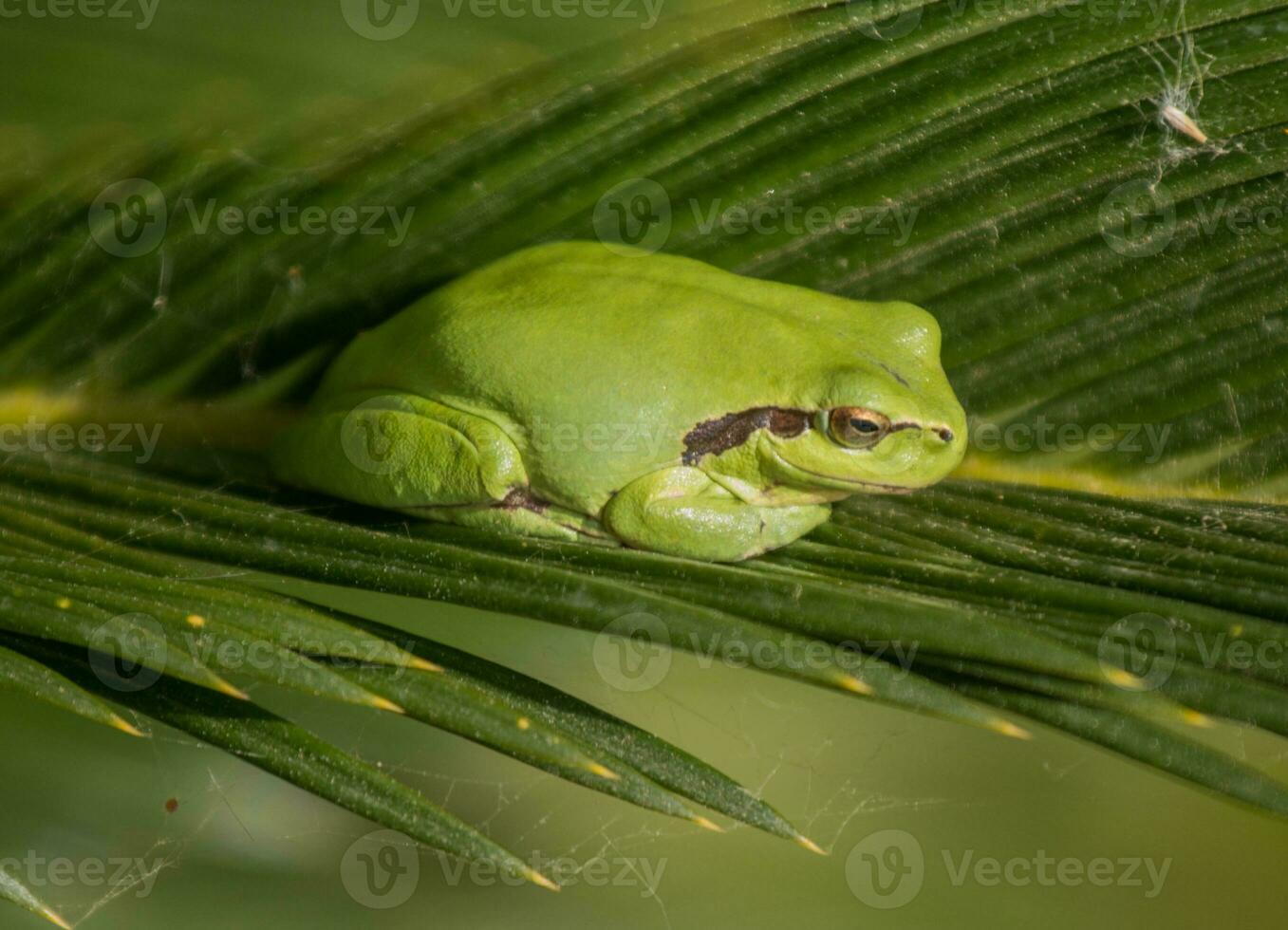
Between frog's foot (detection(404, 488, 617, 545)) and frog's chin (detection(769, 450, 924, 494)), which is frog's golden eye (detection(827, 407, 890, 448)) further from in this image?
frog's foot (detection(404, 488, 617, 545))

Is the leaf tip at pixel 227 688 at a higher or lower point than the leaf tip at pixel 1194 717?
lower

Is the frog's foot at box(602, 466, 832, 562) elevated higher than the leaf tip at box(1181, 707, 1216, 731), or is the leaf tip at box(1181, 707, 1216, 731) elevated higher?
the leaf tip at box(1181, 707, 1216, 731)

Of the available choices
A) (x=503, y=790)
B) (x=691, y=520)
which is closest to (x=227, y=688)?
(x=691, y=520)

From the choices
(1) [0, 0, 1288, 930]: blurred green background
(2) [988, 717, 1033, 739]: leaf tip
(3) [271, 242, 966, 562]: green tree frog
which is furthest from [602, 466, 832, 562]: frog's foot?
(2) [988, 717, 1033, 739]: leaf tip

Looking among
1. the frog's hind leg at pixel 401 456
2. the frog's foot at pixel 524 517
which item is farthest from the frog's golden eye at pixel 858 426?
the frog's hind leg at pixel 401 456

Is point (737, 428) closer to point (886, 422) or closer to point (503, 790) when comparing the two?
point (886, 422)

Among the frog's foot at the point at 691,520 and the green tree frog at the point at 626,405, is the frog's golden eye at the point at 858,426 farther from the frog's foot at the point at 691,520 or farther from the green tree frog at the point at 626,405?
the frog's foot at the point at 691,520

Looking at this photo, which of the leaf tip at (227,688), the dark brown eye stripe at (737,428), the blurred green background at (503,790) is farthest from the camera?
the dark brown eye stripe at (737,428)
